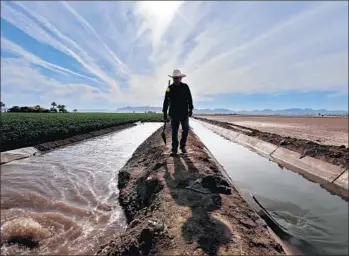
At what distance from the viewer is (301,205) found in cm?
583

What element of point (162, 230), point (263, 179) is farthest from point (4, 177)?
point (263, 179)

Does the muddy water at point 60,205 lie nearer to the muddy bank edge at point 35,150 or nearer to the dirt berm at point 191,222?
the muddy bank edge at point 35,150

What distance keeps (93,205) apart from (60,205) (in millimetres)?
730

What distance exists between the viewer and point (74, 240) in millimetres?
5066

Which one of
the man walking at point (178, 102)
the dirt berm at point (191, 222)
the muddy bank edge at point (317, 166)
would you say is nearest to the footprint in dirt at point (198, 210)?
the dirt berm at point (191, 222)

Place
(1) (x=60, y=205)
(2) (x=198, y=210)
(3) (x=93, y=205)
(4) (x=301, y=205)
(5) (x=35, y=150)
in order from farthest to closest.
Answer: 1. (5) (x=35, y=150)
2. (3) (x=93, y=205)
3. (1) (x=60, y=205)
4. (4) (x=301, y=205)
5. (2) (x=198, y=210)

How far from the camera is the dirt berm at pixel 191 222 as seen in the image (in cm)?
369

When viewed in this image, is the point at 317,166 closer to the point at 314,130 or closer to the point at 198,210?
the point at 198,210

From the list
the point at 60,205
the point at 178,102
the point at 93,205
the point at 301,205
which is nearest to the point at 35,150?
the point at 60,205

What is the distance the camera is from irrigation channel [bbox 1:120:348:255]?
182 inches

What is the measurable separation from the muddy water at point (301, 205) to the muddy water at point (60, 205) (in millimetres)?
3126

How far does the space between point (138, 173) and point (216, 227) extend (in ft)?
17.0

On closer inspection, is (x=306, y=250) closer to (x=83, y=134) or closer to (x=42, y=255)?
(x=42, y=255)

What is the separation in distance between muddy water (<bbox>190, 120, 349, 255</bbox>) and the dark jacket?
8.37 feet
